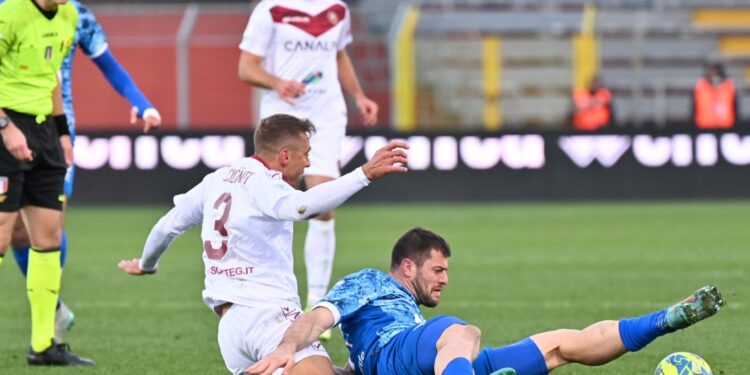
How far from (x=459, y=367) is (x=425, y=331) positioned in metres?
0.29

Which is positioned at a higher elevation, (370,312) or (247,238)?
(247,238)

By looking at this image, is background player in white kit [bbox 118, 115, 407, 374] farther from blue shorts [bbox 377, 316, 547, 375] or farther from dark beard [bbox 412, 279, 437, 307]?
dark beard [bbox 412, 279, 437, 307]

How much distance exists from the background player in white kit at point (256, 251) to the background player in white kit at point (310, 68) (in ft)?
9.56

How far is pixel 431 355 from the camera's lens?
5375 mm

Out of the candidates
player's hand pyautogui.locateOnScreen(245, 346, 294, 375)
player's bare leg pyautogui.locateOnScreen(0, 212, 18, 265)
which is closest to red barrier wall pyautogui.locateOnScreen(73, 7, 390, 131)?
player's bare leg pyautogui.locateOnScreen(0, 212, 18, 265)

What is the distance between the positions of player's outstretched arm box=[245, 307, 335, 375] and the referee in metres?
2.01

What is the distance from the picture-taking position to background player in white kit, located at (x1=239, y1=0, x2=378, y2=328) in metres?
8.81

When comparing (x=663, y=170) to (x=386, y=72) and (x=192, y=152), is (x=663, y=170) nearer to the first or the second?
(x=386, y=72)

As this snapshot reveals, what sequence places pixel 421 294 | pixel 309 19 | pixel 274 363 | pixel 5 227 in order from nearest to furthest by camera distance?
pixel 274 363
pixel 421 294
pixel 5 227
pixel 309 19

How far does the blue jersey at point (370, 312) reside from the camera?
5.68m

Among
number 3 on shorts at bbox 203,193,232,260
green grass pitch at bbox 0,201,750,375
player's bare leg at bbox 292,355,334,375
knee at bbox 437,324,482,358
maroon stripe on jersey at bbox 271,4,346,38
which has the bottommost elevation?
green grass pitch at bbox 0,201,750,375

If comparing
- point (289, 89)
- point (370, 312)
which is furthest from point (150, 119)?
point (370, 312)

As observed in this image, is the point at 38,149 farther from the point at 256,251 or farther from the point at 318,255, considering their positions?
the point at 318,255

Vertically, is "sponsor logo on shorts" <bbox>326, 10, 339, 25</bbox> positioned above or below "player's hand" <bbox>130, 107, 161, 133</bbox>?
above
